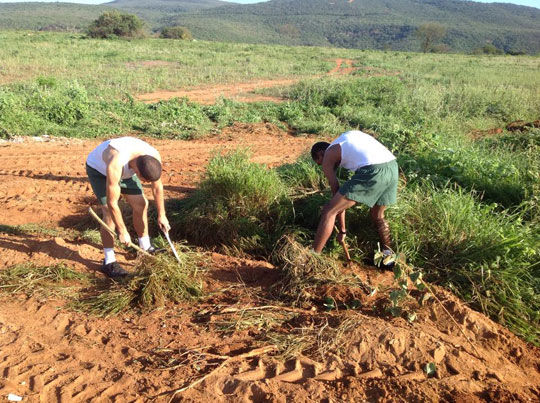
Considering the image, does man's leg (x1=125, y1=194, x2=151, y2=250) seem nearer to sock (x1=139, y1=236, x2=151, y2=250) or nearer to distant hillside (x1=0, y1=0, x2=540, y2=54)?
sock (x1=139, y1=236, x2=151, y2=250)

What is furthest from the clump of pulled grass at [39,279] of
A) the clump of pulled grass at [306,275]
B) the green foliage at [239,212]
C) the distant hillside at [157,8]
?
the distant hillside at [157,8]

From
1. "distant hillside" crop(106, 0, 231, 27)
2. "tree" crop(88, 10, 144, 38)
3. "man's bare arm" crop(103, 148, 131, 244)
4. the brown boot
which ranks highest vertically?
"man's bare arm" crop(103, 148, 131, 244)

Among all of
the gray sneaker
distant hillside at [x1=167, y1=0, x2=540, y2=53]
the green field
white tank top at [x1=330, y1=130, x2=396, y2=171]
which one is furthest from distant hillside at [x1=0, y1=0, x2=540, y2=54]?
white tank top at [x1=330, y1=130, x2=396, y2=171]

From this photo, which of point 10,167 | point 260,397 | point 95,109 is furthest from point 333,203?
point 95,109

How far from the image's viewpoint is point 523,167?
16.4ft

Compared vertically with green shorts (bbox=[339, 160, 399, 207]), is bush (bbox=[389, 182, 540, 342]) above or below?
below

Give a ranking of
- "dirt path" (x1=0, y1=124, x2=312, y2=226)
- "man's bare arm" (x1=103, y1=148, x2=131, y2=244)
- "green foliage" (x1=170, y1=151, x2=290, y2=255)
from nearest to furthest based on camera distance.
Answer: "man's bare arm" (x1=103, y1=148, x2=131, y2=244) → "green foliage" (x1=170, y1=151, x2=290, y2=255) → "dirt path" (x1=0, y1=124, x2=312, y2=226)

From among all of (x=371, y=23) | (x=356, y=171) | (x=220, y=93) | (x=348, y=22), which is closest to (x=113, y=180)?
(x=356, y=171)

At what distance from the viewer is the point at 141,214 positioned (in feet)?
12.9

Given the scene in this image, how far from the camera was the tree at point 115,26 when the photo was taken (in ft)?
118

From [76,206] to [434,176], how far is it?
439 centimetres

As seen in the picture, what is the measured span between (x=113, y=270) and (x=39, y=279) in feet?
1.89

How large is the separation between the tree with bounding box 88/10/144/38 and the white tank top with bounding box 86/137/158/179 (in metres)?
36.0

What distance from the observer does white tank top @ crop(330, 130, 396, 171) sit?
11.4 feet
